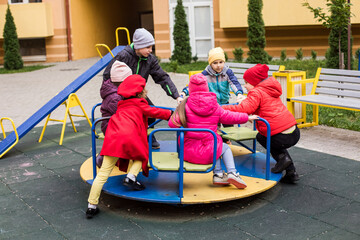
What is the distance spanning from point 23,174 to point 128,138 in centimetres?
218

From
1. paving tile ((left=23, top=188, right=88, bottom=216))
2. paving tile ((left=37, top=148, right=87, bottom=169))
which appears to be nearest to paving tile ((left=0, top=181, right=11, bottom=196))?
paving tile ((left=23, top=188, right=88, bottom=216))

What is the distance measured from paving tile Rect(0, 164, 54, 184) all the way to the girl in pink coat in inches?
85.2

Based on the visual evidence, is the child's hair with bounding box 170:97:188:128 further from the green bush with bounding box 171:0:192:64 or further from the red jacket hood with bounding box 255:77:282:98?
the green bush with bounding box 171:0:192:64

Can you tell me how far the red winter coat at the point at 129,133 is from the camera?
4.41m

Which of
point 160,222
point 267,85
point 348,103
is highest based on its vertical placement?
point 267,85

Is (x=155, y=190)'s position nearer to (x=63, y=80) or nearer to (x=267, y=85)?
(x=267, y=85)

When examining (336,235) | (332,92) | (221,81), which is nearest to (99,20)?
(332,92)

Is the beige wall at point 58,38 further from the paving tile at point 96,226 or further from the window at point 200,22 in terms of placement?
the paving tile at point 96,226

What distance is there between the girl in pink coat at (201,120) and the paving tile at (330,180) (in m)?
1.06

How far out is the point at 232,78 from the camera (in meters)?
6.34

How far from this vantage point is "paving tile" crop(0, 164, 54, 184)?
5.78m

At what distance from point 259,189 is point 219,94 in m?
1.99

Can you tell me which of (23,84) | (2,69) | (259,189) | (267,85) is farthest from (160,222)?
(2,69)

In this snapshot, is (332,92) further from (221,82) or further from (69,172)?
(69,172)
